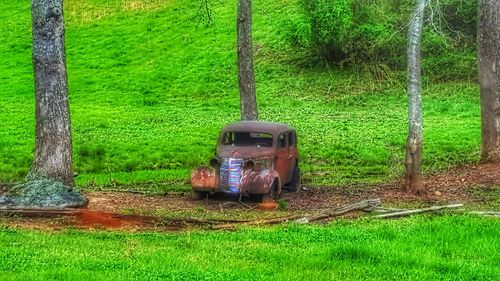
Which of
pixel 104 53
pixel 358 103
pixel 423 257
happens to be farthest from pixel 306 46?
pixel 423 257

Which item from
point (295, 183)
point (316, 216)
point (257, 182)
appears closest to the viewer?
point (316, 216)

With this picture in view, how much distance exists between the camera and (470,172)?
63.0 feet

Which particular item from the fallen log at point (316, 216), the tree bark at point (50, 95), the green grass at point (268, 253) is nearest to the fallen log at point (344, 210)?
the fallen log at point (316, 216)

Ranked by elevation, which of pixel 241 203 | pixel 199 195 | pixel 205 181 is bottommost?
pixel 241 203

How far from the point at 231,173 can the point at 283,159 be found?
70.8 inches

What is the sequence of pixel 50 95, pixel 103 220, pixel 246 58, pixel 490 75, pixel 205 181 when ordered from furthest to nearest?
1. pixel 246 58
2. pixel 490 75
3. pixel 205 181
4. pixel 50 95
5. pixel 103 220

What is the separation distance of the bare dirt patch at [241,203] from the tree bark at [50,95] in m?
1.03

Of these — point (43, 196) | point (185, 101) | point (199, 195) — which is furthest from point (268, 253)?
point (185, 101)

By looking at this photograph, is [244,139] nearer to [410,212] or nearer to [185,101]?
[410,212]

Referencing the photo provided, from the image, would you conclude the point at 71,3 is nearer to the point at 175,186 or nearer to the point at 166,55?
the point at 166,55

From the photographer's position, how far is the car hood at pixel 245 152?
15.9 m

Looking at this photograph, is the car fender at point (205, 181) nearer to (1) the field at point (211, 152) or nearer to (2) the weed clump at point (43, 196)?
(1) the field at point (211, 152)

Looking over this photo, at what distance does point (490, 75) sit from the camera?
20375 mm

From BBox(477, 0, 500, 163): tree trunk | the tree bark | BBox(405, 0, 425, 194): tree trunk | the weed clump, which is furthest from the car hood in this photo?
BBox(477, 0, 500, 163): tree trunk
